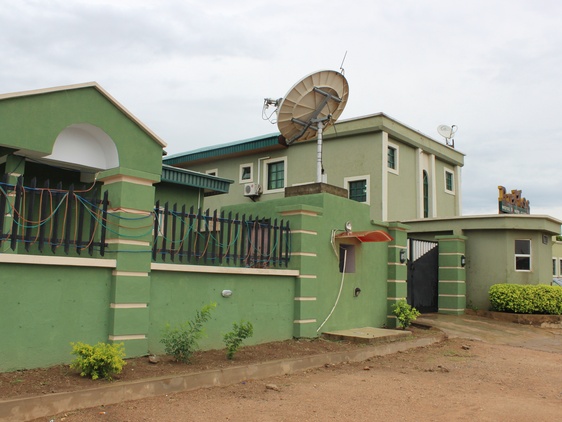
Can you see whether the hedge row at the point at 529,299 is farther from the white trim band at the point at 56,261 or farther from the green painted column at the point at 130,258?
the white trim band at the point at 56,261

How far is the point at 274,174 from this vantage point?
2497 centimetres

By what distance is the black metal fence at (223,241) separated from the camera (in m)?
8.43

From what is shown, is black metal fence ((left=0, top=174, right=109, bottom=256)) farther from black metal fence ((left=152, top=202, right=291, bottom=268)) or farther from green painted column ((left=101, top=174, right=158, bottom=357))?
black metal fence ((left=152, top=202, right=291, bottom=268))

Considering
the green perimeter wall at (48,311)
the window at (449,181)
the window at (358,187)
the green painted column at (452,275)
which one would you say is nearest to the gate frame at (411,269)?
the green painted column at (452,275)

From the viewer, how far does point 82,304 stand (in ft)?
22.7

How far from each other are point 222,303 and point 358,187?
1458 centimetres

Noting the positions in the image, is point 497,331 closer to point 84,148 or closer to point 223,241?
point 223,241

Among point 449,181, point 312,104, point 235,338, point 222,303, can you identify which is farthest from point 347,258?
point 449,181

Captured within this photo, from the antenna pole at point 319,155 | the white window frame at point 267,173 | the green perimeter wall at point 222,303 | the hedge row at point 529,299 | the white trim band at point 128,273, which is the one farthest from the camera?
the white window frame at point 267,173

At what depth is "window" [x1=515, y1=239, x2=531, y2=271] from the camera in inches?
695

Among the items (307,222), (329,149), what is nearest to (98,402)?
(307,222)

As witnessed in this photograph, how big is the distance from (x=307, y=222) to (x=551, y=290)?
32.9 feet

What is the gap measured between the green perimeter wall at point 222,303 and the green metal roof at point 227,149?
1473cm

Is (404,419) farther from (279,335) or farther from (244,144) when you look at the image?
(244,144)
